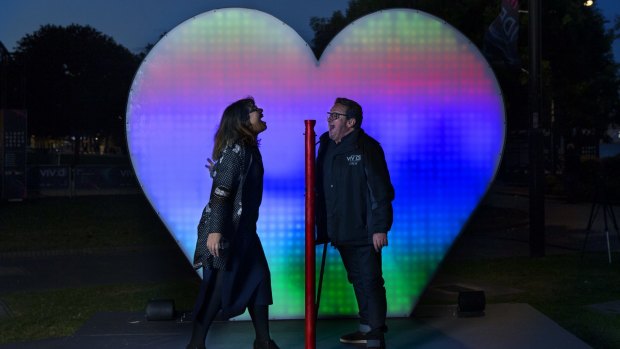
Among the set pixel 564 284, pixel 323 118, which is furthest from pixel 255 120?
pixel 564 284

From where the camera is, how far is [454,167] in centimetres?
639

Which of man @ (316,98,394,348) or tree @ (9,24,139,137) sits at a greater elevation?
tree @ (9,24,139,137)

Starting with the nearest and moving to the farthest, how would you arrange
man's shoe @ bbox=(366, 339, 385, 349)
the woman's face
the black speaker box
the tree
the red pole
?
1. the red pole
2. the woman's face
3. man's shoe @ bbox=(366, 339, 385, 349)
4. the black speaker box
5. the tree

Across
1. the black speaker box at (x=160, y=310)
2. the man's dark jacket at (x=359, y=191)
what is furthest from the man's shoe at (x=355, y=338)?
the black speaker box at (x=160, y=310)

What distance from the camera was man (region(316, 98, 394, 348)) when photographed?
205 inches

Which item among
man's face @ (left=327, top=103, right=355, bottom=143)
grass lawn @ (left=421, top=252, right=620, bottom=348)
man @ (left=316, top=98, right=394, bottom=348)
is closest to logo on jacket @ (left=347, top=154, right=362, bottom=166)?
man @ (left=316, top=98, right=394, bottom=348)

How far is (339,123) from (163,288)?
477 cm

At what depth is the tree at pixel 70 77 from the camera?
56.2 meters

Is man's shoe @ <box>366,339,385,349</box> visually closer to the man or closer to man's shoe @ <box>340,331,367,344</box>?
→ the man

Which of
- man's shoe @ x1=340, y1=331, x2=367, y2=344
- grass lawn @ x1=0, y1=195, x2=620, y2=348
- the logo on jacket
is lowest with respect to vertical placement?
grass lawn @ x1=0, y1=195, x2=620, y2=348

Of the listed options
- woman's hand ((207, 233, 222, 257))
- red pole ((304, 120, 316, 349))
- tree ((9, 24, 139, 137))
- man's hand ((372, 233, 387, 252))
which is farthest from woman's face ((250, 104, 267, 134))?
tree ((9, 24, 139, 137))

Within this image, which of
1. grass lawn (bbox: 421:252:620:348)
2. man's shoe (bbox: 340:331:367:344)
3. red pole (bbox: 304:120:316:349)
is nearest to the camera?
red pole (bbox: 304:120:316:349)

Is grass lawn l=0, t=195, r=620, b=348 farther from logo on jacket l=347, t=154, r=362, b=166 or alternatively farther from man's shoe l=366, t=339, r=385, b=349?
logo on jacket l=347, t=154, r=362, b=166

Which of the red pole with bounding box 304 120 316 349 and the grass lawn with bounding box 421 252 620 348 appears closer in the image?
the red pole with bounding box 304 120 316 349
